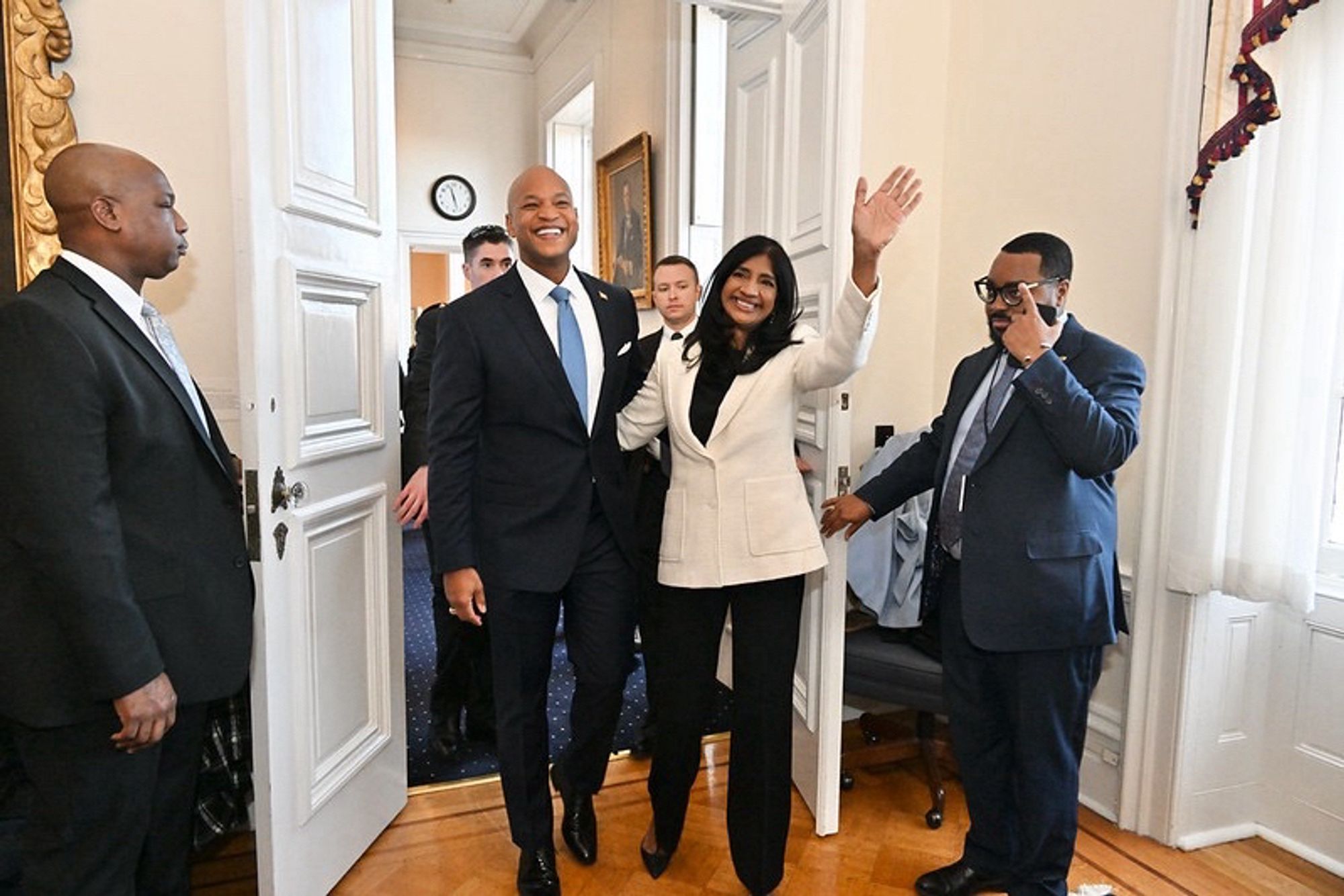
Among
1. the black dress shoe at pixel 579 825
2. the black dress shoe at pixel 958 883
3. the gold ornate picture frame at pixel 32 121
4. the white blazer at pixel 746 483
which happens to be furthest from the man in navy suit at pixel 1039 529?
the gold ornate picture frame at pixel 32 121

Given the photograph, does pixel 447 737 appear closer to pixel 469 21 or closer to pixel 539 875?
pixel 539 875

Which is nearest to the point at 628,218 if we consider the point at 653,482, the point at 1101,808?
the point at 653,482

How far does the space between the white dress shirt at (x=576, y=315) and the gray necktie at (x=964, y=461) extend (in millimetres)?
868

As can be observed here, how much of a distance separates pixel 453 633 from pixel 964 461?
1797 millimetres

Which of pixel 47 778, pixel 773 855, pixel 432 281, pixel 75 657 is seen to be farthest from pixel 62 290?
pixel 432 281

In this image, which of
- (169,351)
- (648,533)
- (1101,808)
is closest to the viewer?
(169,351)

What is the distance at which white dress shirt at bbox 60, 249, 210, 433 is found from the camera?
144 centimetres

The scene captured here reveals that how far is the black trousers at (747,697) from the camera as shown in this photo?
2010 mm

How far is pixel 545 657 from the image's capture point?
6.87 ft

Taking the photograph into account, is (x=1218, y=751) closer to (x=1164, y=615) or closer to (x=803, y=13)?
(x=1164, y=615)

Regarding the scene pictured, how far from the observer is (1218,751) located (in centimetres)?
235

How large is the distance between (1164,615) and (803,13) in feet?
6.52

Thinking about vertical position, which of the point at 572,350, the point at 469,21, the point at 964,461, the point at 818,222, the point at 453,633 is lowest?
the point at 453,633

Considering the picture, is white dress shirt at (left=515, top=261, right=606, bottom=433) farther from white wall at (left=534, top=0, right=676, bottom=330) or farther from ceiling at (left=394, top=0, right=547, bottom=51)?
ceiling at (left=394, top=0, right=547, bottom=51)
